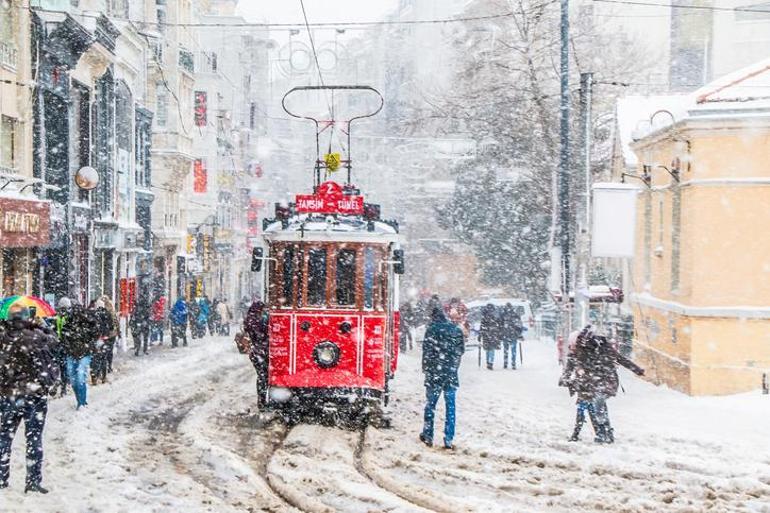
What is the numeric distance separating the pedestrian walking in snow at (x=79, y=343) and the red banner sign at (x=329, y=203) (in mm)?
3460

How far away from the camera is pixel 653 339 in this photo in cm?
2259

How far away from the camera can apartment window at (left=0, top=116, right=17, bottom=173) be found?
24.0 m

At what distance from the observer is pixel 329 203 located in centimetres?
1562

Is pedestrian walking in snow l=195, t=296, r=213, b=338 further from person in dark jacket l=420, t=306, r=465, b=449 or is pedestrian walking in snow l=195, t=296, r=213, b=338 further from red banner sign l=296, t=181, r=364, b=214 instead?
person in dark jacket l=420, t=306, r=465, b=449

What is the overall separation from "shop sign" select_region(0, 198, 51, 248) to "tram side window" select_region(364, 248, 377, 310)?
10343 mm

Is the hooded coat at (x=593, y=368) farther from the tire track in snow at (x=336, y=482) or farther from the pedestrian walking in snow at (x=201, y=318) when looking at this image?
the pedestrian walking in snow at (x=201, y=318)

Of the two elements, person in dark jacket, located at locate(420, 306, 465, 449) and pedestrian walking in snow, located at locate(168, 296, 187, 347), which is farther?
pedestrian walking in snow, located at locate(168, 296, 187, 347)

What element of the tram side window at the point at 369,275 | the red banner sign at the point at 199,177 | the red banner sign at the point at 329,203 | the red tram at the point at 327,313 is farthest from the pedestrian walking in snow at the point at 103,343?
the red banner sign at the point at 199,177

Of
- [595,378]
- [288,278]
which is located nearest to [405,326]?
[288,278]

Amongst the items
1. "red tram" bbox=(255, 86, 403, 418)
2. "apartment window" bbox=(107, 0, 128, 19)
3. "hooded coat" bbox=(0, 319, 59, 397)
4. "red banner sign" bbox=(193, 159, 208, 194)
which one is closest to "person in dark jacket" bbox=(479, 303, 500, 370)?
"red tram" bbox=(255, 86, 403, 418)

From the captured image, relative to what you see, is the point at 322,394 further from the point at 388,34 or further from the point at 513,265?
the point at 388,34

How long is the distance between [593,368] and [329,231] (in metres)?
4.01

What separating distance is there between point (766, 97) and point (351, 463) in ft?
36.0

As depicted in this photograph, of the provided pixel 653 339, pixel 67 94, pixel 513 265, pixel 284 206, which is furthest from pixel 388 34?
pixel 284 206
